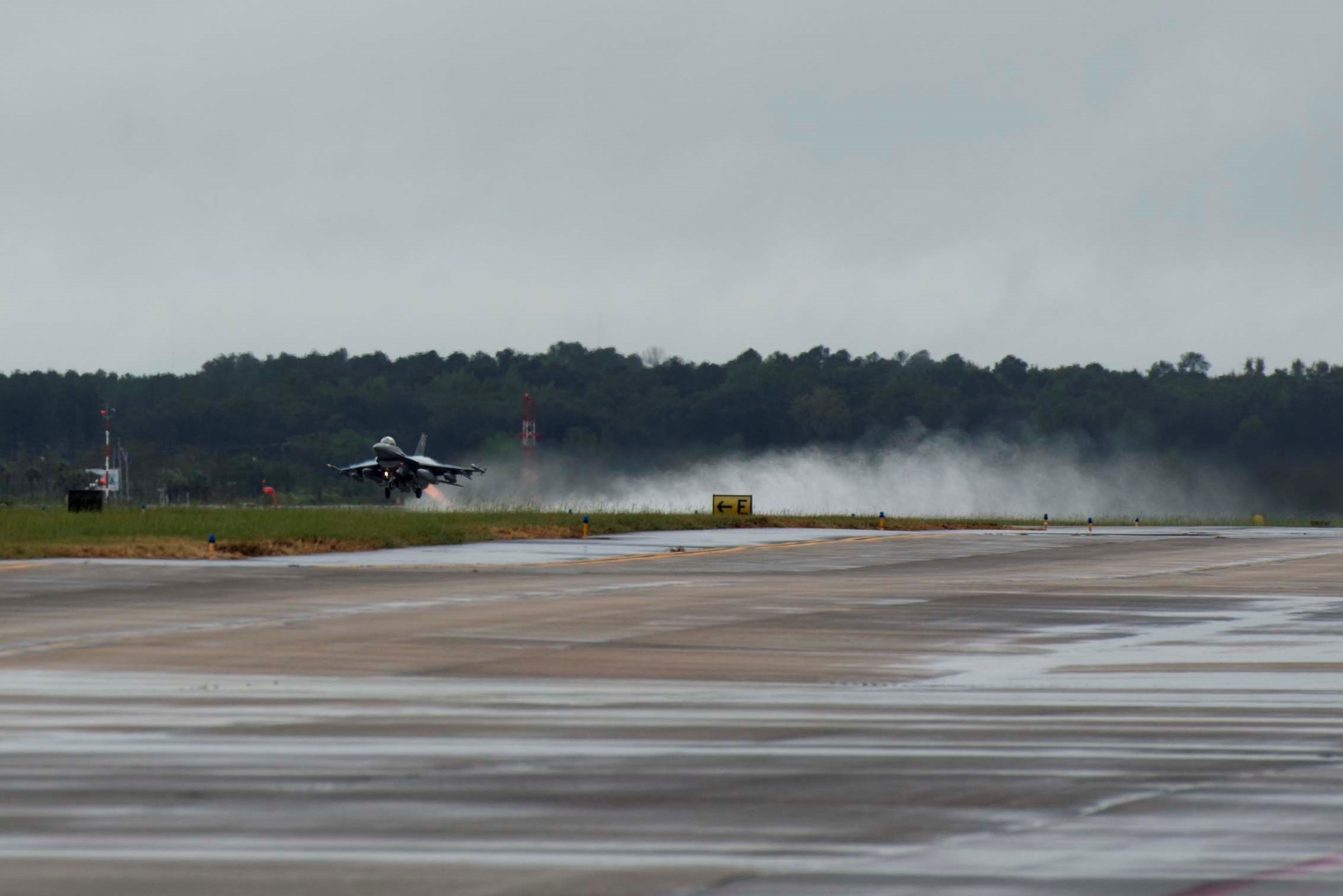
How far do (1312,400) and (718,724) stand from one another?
106571mm

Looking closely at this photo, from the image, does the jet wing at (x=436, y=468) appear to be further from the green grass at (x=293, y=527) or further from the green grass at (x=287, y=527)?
the green grass at (x=287, y=527)

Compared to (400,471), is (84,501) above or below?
below

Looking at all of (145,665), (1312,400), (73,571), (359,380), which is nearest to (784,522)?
(73,571)

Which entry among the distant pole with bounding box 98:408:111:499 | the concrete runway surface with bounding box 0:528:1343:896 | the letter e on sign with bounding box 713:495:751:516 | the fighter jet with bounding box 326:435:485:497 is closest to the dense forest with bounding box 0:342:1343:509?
the distant pole with bounding box 98:408:111:499

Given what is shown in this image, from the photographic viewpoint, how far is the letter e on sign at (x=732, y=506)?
183ft

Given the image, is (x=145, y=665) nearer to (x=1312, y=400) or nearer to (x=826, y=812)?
(x=826, y=812)

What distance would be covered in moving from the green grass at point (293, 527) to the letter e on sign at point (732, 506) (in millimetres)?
1436

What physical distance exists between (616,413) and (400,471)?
69785mm

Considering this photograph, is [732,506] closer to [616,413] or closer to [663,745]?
[663,745]

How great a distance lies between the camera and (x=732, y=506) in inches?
2274

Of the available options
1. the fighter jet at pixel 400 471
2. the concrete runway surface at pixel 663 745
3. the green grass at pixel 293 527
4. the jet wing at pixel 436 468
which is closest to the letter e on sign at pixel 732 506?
the green grass at pixel 293 527

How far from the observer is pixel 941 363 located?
17062 centimetres

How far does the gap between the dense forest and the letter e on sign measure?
138 feet

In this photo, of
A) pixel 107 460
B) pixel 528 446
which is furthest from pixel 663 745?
pixel 528 446
